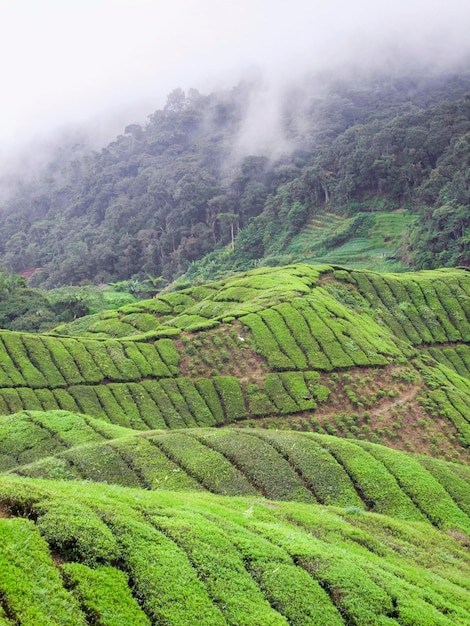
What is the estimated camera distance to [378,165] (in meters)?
75.3

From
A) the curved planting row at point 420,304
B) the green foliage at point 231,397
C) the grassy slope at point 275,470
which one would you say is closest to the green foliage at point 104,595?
the grassy slope at point 275,470

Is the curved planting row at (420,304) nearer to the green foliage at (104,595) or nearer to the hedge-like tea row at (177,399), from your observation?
the hedge-like tea row at (177,399)

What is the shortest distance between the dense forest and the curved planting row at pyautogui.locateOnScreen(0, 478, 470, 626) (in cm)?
5454

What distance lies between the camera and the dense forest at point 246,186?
7194 cm

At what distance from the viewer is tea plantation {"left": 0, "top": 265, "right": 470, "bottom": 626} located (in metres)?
6.53

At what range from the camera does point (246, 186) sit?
96250mm

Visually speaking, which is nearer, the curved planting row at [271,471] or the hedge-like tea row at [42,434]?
the curved planting row at [271,471]

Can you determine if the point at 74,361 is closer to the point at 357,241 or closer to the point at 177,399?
the point at 177,399

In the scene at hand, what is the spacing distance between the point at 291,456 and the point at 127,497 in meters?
6.82

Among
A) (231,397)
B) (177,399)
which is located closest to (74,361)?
(177,399)

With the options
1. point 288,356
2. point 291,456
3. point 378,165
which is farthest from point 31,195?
point 291,456

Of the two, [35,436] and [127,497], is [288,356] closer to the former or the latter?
[35,436]

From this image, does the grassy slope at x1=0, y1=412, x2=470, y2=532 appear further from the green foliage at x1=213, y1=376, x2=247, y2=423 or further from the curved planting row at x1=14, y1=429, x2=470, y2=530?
the green foliage at x1=213, y1=376, x2=247, y2=423

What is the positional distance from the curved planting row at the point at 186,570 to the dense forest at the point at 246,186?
179 feet
